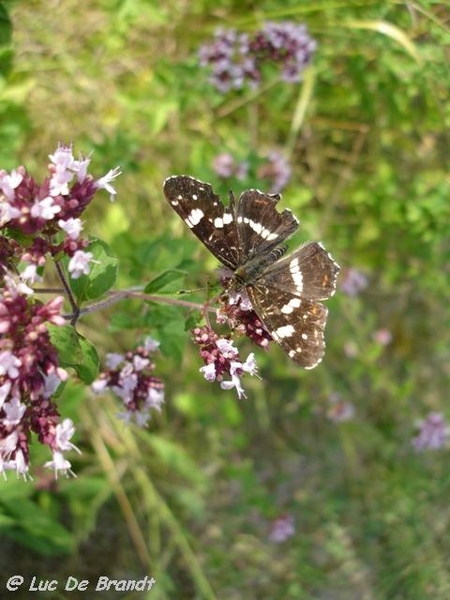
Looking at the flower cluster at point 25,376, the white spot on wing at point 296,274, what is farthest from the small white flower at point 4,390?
the white spot on wing at point 296,274

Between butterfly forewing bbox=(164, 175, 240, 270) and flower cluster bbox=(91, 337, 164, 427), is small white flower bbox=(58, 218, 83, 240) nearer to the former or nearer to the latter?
butterfly forewing bbox=(164, 175, 240, 270)

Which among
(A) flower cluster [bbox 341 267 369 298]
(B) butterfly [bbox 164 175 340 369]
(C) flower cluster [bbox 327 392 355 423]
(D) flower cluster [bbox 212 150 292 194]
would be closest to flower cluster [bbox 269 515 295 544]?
(C) flower cluster [bbox 327 392 355 423]

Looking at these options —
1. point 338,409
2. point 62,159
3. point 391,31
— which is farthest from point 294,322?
point 338,409

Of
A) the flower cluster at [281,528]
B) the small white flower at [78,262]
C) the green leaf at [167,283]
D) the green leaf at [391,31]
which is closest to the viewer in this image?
the small white flower at [78,262]

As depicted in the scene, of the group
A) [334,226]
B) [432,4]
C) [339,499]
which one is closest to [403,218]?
[334,226]

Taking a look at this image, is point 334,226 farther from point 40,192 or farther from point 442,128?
point 40,192

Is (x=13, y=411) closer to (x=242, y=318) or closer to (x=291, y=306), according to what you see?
(x=242, y=318)

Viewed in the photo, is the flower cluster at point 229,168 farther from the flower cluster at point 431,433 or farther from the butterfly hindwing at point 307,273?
the flower cluster at point 431,433
